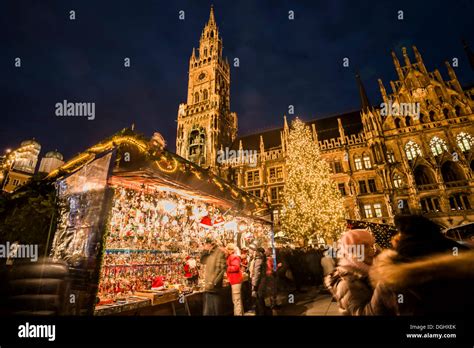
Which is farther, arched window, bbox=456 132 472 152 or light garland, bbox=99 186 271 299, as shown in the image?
arched window, bbox=456 132 472 152

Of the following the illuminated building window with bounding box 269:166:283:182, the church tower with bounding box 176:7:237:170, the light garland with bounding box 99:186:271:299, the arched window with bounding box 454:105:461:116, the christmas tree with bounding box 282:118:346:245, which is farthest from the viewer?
the church tower with bounding box 176:7:237:170

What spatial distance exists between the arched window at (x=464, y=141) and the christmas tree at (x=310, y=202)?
1800 cm

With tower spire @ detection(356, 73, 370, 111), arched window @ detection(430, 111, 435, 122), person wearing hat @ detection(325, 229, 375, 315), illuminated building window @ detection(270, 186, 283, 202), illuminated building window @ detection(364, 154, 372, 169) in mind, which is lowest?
person wearing hat @ detection(325, 229, 375, 315)

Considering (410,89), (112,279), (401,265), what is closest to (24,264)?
(112,279)

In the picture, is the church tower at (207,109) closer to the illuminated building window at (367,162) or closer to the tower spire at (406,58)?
the illuminated building window at (367,162)

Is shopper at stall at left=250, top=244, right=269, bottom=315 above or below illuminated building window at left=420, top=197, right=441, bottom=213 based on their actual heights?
below

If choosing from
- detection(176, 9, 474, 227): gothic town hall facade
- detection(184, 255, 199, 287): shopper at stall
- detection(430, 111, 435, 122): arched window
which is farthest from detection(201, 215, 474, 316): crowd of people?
detection(430, 111, 435, 122): arched window

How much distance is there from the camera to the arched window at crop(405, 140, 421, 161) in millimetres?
24953

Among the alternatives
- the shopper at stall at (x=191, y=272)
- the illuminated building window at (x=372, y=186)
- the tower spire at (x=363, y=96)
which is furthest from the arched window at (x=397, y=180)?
the shopper at stall at (x=191, y=272)

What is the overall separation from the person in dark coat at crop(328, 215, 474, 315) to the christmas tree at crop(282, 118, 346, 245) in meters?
15.5

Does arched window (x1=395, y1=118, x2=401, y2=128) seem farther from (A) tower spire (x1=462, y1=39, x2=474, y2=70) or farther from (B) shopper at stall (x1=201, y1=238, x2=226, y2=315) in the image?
(B) shopper at stall (x1=201, y1=238, x2=226, y2=315)

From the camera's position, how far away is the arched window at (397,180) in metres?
24.5

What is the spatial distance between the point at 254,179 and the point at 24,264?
97.3ft

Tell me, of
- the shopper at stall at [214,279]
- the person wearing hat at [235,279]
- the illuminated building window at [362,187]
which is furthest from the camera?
the illuminated building window at [362,187]
